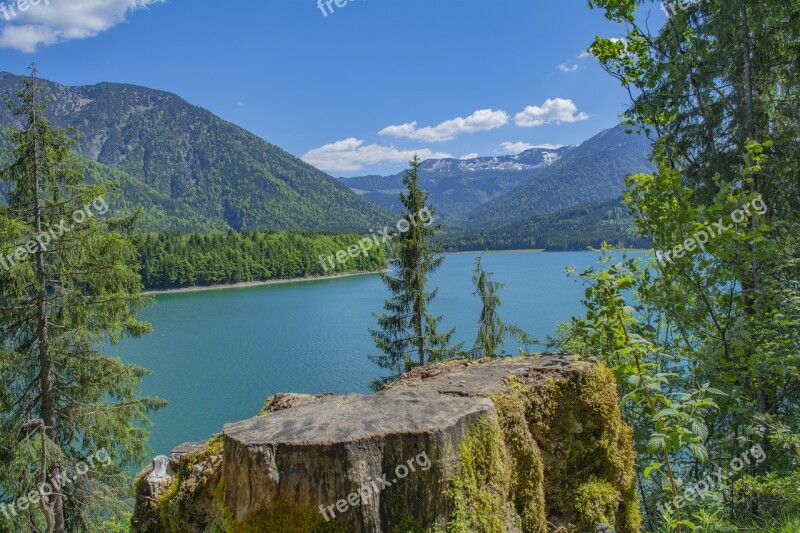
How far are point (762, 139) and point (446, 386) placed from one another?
5430mm

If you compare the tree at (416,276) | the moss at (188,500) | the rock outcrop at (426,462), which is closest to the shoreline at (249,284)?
the tree at (416,276)

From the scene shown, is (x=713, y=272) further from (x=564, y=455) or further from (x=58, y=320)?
(x=58, y=320)

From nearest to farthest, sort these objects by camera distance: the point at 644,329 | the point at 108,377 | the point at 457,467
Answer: the point at 457,467, the point at 644,329, the point at 108,377

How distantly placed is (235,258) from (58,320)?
91.1 meters

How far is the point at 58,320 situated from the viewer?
9.68 meters

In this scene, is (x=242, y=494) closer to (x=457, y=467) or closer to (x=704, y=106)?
(x=457, y=467)

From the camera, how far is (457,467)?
270cm

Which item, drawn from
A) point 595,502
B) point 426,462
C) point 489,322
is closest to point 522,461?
point 595,502

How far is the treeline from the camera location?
90188 millimetres

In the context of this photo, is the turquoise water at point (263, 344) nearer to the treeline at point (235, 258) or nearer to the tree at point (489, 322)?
the tree at point (489, 322)

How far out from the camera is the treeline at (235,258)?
90.2m

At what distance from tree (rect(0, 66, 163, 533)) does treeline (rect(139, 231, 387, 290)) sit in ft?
267

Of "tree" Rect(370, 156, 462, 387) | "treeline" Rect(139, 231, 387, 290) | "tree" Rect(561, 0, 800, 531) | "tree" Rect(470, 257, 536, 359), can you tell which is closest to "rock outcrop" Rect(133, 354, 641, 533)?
"tree" Rect(561, 0, 800, 531)

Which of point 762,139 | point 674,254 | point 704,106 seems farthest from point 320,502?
point 704,106
